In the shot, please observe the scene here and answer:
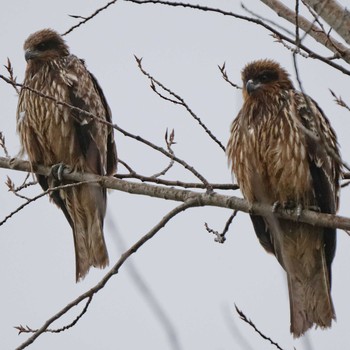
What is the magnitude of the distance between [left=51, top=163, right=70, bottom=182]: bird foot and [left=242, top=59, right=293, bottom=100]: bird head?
178cm

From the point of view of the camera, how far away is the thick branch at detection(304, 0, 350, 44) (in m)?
3.85

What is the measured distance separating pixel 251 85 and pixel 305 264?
1.60 meters

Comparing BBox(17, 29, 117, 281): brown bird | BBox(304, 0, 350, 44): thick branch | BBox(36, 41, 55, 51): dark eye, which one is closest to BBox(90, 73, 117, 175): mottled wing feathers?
BBox(17, 29, 117, 281): brown bird

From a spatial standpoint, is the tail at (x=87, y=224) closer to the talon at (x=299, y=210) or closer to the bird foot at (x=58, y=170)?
the bird foot at (x=58, y=170)

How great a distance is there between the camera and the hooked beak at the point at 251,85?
21.3ft

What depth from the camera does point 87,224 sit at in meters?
7.32

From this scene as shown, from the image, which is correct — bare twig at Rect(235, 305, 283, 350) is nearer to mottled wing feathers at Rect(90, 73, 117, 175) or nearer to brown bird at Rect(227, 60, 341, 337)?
brown bird at Rect(227, 60, 341, 337)

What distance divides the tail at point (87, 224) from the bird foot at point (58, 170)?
0.31 metres

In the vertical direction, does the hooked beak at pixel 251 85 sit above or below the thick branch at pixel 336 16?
above

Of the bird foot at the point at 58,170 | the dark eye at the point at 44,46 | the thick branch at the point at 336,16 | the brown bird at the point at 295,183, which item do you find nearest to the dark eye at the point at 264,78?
the brown bird at the point at 295,183

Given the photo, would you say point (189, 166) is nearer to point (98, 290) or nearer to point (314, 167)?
point (98, 290)

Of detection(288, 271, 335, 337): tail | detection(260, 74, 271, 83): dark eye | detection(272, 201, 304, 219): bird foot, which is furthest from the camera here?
detection(260, 74, 271, 83): dark eye

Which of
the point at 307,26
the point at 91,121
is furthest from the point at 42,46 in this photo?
the point at 307,26

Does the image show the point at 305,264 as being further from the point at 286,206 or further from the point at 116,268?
the point at 116,268
